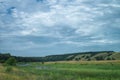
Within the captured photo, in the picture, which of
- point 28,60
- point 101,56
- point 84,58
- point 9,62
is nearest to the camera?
point 9,62

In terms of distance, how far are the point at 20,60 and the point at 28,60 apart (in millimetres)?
13155

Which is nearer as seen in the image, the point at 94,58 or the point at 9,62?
the point at 9,62

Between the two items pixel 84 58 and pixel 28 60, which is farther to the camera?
pixel 28 60

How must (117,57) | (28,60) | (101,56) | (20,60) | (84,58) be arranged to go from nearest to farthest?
(117,57), (101,56), (84,58), (20,60), (28,60)

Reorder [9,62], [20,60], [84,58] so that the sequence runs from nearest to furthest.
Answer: [9,62] < [84,58] < [20,60]

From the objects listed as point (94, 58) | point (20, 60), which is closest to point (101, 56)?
point (94, 58)

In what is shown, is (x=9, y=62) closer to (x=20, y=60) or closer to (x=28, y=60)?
(x=20, y=60)

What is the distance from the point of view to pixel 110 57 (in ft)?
386

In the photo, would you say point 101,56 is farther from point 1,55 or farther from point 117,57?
point 1,55

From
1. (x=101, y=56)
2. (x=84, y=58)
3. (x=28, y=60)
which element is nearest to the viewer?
(x=101, y=56)

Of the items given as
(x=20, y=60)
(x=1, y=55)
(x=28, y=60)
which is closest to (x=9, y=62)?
(x=1, y=55)

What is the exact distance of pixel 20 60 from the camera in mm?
178875

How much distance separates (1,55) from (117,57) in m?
56.4

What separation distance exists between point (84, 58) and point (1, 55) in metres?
46.5
